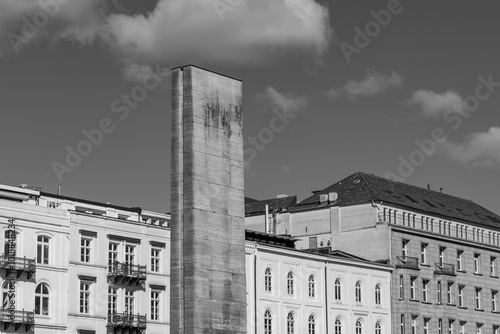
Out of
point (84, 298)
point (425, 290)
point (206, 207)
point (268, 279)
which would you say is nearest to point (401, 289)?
point (425, 290)

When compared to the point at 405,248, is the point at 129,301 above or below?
below

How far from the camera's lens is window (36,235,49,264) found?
249 ft

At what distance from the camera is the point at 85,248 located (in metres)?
78.6

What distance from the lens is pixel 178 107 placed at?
49781mm

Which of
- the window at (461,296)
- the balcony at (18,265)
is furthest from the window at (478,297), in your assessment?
the balcony at (18,265)

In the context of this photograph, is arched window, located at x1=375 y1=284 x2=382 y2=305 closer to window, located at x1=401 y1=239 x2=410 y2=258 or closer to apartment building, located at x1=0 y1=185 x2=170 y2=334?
window, located at x1=401 y1=239 x2=410 y2=258

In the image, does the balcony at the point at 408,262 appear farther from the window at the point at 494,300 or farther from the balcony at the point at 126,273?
the balcony at the point at 126,273

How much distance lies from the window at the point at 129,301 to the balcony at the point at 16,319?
8.47m

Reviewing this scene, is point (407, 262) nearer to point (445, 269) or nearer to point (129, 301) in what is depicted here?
point (445, 269)

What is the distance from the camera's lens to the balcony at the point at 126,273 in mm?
79662

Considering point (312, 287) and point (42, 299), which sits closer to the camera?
point (42, 299)

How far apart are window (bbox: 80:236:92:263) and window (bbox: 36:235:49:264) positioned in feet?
8.83

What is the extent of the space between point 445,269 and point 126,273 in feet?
132

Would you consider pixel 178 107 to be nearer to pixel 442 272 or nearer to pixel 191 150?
pixel 191 150
